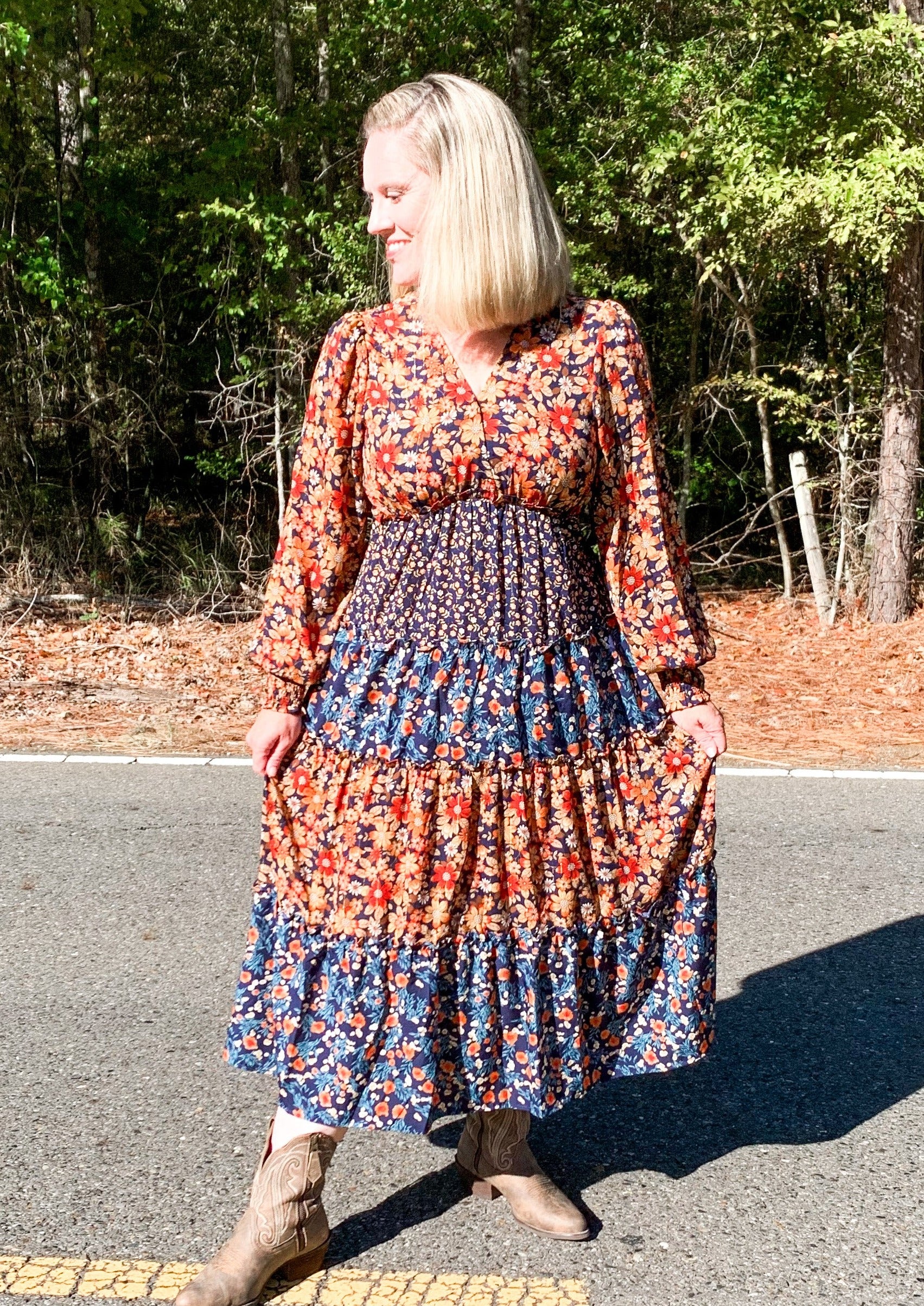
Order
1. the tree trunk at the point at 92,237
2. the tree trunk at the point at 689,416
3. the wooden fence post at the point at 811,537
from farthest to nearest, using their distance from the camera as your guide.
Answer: the tree trunk at the point at 689,416 < the tree trunk at the point at 92,237 < the wooden fence post at the point at 811,537

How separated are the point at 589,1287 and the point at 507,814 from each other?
0.87 m

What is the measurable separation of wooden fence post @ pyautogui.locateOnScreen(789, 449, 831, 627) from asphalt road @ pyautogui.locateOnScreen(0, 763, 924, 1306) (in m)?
6.00

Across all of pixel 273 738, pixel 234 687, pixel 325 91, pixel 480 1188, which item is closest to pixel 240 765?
pixel 234 687

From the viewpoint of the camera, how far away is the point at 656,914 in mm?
2533

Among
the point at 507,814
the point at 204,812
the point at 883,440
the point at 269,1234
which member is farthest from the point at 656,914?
the point at 883,440

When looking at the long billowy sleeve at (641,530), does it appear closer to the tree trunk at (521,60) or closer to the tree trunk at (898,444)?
the tree trunk at (898,444)

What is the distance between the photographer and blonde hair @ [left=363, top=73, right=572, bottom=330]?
2293 mm

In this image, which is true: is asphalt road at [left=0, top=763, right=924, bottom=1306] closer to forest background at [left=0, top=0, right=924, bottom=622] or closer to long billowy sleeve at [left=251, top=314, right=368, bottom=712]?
long billowy sleeve at [left=251, top=314, right=368, bottom=712]

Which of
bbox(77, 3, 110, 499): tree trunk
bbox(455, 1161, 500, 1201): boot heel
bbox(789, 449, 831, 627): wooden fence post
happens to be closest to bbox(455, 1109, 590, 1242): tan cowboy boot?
bbox(455, 1161, 500, 1201): boot heel

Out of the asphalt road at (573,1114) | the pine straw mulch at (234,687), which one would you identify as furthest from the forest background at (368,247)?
the asphalt road at (573,1114)

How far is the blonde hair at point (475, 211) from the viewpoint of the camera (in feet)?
7.52

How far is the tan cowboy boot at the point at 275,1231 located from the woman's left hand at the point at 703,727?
0.98m

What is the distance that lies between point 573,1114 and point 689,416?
33.7 feet

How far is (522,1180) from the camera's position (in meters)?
2.65
